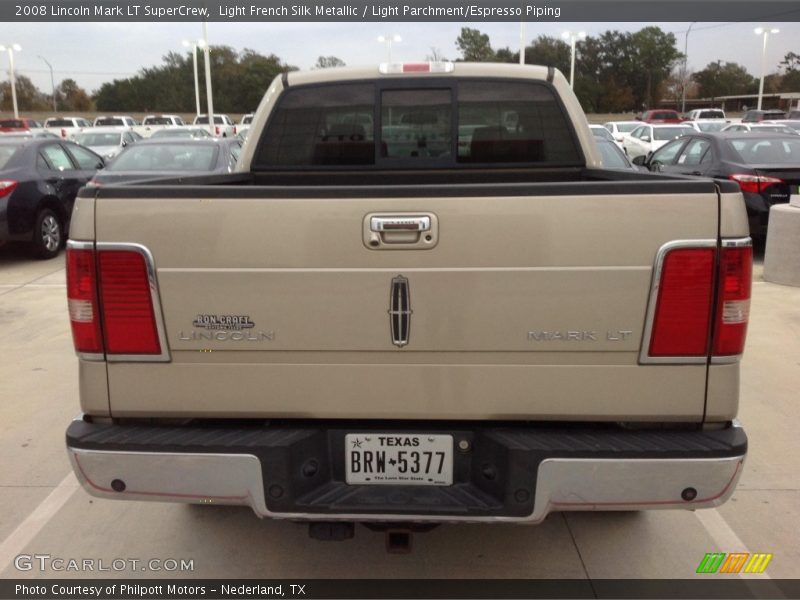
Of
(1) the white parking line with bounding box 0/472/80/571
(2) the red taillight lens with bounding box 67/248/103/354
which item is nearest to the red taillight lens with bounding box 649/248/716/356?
(2) the red taillight lens with bounding box 67/248/103/354

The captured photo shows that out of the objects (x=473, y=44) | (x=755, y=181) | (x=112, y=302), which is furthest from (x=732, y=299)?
(x=473, y=44)

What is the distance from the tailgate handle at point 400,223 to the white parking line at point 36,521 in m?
2.33

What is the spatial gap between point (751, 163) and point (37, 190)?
9.55 meters

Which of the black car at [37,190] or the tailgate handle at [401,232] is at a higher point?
the tailgate handle at [401,232]

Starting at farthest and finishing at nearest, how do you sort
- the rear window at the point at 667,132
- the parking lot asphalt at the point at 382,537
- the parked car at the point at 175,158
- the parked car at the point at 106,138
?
1. the rear window at the point at 667,132
2. the parked car at the point at 106,138
3. the parked car at the point at 175,158
4. the parking lot asphalt at the point at 382,537

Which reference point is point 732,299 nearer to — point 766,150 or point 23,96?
point 766,150

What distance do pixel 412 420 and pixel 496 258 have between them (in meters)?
0.63

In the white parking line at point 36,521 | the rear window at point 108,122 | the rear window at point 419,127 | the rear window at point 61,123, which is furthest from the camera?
the rear window at point 61,123

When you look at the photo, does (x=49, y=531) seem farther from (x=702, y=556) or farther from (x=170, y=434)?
(x=702, y=556)

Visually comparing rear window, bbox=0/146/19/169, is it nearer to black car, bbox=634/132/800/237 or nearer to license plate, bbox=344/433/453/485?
black car, bbox=634/132/800/237

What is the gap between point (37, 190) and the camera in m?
10.2

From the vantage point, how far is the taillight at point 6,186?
972 centimetres

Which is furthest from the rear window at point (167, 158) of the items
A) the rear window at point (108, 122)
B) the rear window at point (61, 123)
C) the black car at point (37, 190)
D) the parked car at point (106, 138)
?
the rear window at point (61, 123)

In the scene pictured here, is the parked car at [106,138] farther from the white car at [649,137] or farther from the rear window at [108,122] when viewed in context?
the rear window at [108,122]
